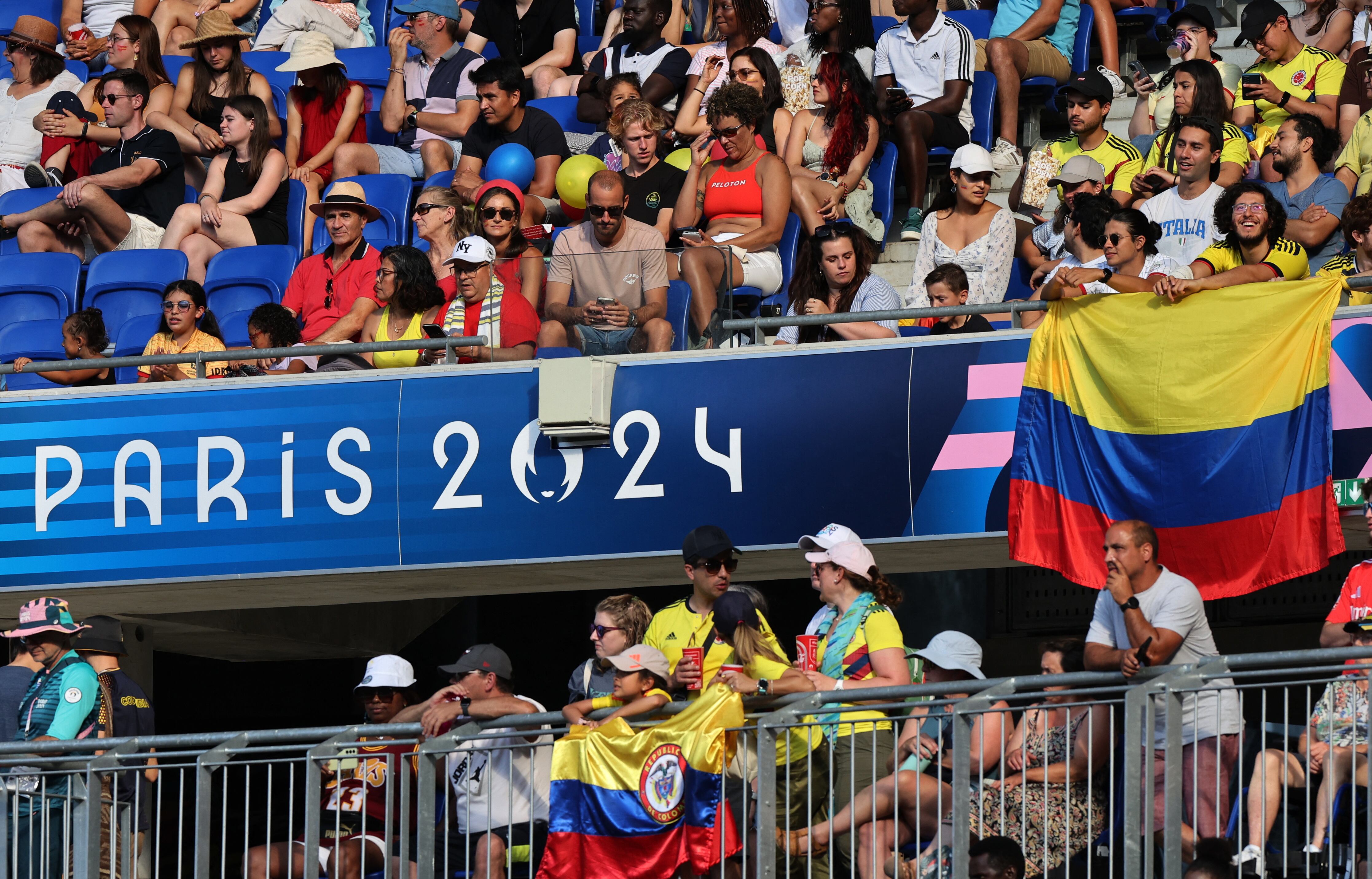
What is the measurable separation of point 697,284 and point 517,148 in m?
2.69

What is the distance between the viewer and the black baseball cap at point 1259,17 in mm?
11727

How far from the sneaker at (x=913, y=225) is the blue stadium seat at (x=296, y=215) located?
3517 millimetres

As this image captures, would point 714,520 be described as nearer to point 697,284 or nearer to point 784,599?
point 697,284

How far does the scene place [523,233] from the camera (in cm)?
1147

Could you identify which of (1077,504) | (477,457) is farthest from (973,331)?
(477,457)

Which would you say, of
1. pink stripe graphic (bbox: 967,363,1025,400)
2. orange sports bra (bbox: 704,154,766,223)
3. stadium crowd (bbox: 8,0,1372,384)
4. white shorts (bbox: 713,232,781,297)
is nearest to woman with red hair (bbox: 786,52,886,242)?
stadium crowd (bbox: 8,0,1372,384)

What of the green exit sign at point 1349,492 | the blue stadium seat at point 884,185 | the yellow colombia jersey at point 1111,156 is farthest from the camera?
the blue stadium seat at point 884,185

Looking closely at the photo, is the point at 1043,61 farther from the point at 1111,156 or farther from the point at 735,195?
the point at 735,195

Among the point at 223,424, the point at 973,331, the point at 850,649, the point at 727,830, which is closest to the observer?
the point at 727,830

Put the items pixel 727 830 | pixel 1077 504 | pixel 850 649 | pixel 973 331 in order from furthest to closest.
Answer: pixel 973 331
pixel 1077 504
pixel 850 649
pixel 727 830

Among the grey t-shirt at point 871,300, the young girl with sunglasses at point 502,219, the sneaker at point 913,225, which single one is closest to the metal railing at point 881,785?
the grey t-shirt at point 871,300

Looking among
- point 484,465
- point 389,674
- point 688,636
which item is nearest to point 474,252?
point 484,465

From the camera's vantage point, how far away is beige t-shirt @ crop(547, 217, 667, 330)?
9.98m

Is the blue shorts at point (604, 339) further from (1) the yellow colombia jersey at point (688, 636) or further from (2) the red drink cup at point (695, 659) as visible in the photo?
(2) the red drink cup at point (695, 659)
